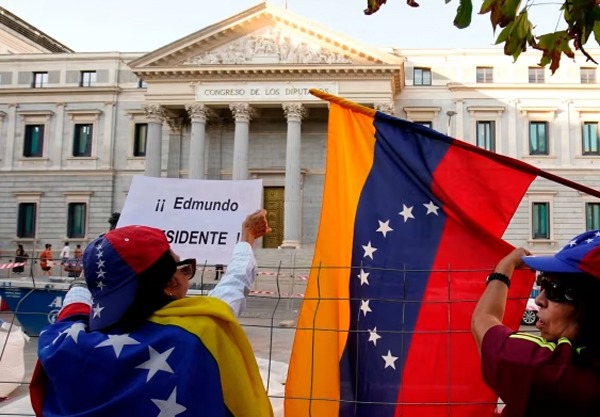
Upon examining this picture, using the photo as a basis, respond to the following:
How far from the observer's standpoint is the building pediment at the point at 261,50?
30.5m

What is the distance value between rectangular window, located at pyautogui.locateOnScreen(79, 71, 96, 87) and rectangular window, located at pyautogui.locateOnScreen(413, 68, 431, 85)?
1856 cm

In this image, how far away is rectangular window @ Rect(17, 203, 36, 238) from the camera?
1404 inches

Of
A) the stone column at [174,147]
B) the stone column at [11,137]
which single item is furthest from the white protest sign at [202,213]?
the stone column at [11,137]

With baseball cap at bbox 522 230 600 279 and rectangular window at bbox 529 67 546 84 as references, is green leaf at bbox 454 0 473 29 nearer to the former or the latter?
baseball cap at bbox 522 230 600 279

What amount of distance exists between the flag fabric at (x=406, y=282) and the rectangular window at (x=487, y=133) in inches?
1245

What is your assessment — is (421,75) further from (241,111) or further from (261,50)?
(241,111)

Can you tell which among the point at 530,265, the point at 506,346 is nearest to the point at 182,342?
the point at 506,346

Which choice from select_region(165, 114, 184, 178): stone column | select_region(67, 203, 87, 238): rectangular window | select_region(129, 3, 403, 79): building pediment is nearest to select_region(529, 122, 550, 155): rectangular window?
select_region(129, 3, 403, 79): building pediment

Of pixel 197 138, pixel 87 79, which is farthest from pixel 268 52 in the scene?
pixel 87 79

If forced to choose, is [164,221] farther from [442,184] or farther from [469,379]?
[469,379]

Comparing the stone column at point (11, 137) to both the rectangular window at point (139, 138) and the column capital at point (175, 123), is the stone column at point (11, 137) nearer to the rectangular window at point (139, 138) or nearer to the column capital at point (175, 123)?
the rectangular window at point (139, 138)

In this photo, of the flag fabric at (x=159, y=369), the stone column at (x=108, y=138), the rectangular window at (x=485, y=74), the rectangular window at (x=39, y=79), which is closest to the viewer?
the flag fabric at (x=159, y=369)

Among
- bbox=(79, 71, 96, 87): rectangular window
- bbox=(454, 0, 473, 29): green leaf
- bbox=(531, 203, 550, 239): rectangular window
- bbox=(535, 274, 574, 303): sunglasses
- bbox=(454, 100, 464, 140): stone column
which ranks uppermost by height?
bbox=(79, 71, 96, 87): rectangular window

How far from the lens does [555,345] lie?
174 cm
